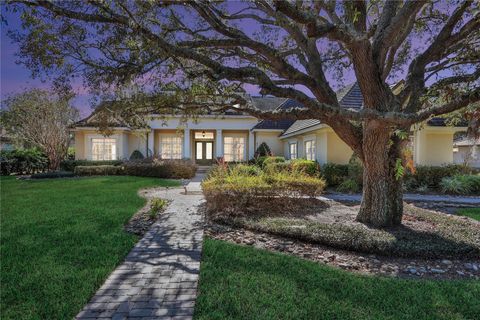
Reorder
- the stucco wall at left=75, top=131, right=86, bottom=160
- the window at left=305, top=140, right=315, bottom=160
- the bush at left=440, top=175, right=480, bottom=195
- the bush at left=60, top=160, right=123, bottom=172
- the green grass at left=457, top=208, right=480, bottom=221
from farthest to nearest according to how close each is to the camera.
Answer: the stucco wall at left=75, top=131, right=86, bottom=160
the bush at left=60, top=160, right=123, bottom=172
the window at left=305, top=140, right=315, bottom=160
the bush at left=440, top=175, right=480, bottom=195
the green grass at left=457, top=208, right=480, bottom=221

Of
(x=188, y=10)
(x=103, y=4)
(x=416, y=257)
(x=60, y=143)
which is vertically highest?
(x=188, y=10)

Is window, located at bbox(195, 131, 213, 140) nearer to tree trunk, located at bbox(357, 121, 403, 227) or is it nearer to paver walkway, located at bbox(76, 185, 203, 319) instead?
paver walkway, located at bbox(76, 185, 203, 319)

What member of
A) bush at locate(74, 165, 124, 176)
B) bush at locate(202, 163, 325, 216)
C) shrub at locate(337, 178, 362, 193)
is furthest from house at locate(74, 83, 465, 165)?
bush at locate(202, 163, 325, 216)

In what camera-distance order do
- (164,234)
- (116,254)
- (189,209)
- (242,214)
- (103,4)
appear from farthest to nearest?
(189,209), (242,214), (164,234), (103,4), (116,254)

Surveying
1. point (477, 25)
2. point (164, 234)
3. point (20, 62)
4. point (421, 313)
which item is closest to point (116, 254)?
point (164, 234)

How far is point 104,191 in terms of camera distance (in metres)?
11.2

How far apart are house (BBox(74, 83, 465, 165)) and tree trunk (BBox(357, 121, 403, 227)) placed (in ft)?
30.6

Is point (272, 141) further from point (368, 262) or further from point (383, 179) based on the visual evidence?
point (368, 262)

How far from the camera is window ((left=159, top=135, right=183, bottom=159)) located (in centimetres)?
2434

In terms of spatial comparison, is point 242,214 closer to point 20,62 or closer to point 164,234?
point 164,234

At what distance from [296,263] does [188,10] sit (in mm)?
6796

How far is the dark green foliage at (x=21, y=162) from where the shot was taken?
70.4ft

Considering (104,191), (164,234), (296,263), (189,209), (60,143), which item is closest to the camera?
(296,263)

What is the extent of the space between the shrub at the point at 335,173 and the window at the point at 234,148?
1226 cm
